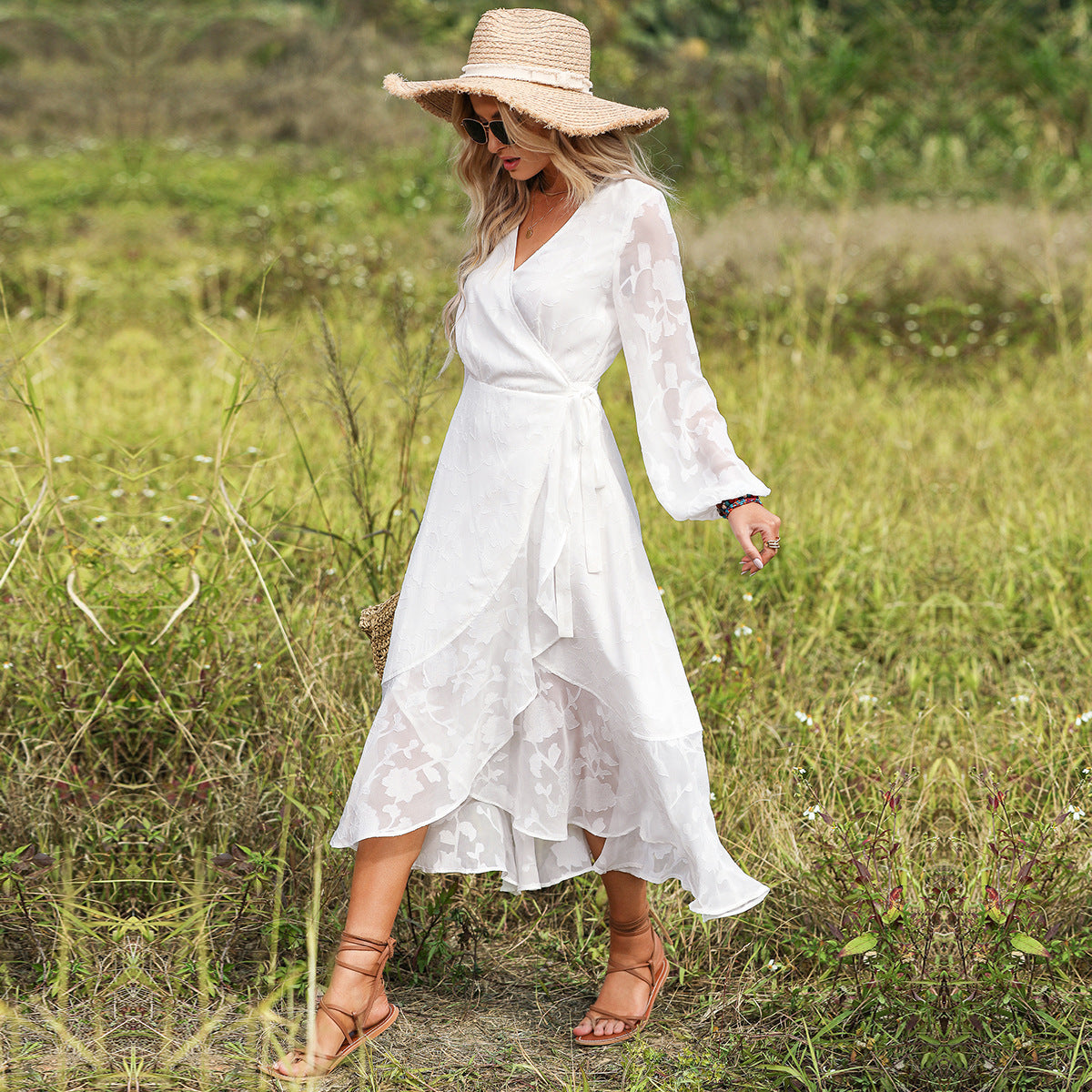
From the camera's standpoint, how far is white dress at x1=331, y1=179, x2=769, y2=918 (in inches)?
85.8

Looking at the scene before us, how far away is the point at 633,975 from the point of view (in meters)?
2.40

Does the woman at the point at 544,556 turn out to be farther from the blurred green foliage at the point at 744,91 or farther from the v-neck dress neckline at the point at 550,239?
the blurred green foliage at the point at 744,91

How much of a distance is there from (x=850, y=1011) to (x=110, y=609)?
2.07 m

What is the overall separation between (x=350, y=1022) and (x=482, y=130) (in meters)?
1.67

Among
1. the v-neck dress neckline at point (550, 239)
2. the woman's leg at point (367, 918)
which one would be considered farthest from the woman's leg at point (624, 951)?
the v-neck dress neckline at point (550, 239)

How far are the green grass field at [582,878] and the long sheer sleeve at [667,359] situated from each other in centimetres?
82

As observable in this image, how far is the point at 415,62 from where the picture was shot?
13281 mm

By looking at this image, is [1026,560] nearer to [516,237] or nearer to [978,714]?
[978,714]

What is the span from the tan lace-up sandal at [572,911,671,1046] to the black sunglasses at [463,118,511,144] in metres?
1.54

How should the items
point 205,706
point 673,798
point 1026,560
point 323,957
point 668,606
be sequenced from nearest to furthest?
point 673,798
point 323,957
point 205,706
point 668,606
point 1026,560

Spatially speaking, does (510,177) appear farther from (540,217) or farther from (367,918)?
(367,918)

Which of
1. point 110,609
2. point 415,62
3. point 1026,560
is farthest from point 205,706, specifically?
point 415,62

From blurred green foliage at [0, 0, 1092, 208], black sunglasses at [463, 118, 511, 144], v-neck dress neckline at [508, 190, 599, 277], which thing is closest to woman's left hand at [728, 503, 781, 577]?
v-neck dress neckline at [508, 190, 599, 277]

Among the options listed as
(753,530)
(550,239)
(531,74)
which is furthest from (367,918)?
(531,74)
